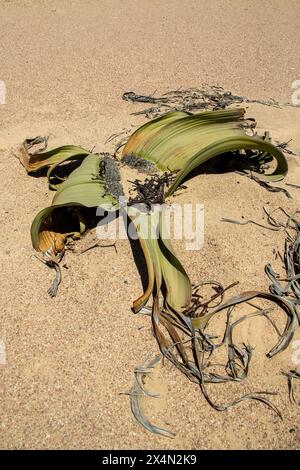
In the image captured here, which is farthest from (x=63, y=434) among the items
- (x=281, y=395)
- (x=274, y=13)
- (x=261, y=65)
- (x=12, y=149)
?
(x=274, y=13)

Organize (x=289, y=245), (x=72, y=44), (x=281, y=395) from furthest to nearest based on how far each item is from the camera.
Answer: (x=72, y=44) < (x=289, y=245) < (x=281, y=395)

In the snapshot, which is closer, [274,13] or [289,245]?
[289,245]

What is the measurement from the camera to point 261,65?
350 centimetres

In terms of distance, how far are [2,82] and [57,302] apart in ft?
6.72

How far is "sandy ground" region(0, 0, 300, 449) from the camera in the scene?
1466 millimetres

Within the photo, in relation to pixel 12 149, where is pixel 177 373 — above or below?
below

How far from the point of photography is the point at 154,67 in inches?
134

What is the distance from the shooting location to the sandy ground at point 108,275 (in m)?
1.47

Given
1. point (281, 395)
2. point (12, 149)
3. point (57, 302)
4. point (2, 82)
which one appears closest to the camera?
point (281, 395)

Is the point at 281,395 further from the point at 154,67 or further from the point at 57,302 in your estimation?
the point at 154,67

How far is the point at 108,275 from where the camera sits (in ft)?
6.16
